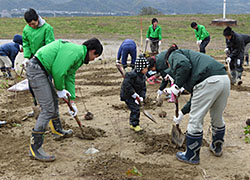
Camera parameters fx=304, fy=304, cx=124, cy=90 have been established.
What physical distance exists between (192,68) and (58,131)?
7.69 feet

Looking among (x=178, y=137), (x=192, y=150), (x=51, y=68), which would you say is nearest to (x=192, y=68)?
(x=192, y=150)

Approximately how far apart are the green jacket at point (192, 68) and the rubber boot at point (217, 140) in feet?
2.52

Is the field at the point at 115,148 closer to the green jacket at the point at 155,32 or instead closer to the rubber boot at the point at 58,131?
the rubber boot at the point at 58,131

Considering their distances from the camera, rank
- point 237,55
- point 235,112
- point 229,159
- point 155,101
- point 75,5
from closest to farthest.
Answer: point 229,159, point 235,112, point 155,101, point 237,55, point 75,5

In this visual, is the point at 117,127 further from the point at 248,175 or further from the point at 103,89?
the point at 103,89

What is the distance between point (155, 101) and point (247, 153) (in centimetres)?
270

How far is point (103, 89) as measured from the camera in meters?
8.03

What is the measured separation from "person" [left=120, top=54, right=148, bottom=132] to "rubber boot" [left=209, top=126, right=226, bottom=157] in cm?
131

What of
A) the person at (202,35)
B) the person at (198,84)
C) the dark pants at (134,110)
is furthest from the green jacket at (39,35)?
the person at (202,35)

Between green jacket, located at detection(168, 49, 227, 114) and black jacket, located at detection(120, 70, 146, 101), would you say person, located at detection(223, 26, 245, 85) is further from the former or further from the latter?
green jacket, located at detection(168, 49, 227, 114)

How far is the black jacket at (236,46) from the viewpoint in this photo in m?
7.62

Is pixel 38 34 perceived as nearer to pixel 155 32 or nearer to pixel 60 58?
pixel 60 58

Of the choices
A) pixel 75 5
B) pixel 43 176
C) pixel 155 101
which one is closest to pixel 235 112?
pixel 155 101

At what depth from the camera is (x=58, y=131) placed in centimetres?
480
